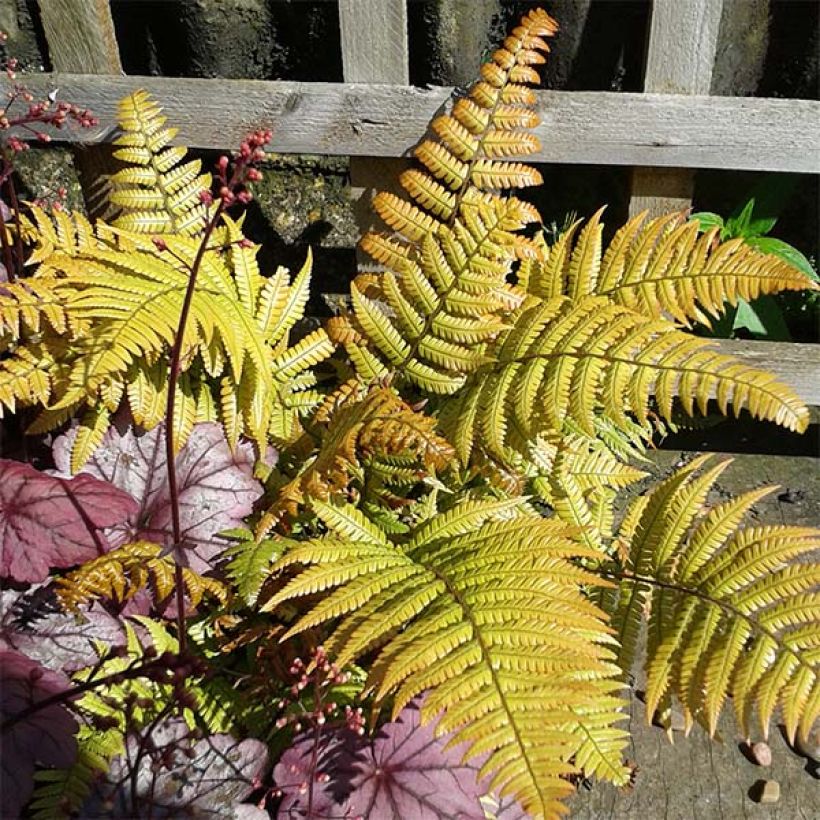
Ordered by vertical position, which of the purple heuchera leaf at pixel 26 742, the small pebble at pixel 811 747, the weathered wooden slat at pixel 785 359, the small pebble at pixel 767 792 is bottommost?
the small pebble at pixel 767 792

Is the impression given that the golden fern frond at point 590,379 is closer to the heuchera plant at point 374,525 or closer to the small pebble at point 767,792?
the heuchera plant at point 374,525

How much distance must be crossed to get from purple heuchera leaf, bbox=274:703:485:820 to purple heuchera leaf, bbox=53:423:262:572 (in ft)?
1.81

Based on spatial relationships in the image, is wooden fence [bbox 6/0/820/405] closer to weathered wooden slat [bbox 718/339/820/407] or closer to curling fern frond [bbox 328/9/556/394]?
curling fern frond [bbox 328/9/556/394]

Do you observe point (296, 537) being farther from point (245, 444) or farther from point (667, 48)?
point (667, 48)

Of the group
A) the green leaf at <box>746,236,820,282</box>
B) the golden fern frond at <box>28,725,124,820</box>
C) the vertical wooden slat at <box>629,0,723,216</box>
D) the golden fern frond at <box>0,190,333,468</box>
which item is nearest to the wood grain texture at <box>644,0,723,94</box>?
the vertical wooden slat at <box>629,0,723,216</box>

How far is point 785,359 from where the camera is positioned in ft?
10.1

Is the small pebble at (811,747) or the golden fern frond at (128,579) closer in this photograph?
the golden fern frond at (128,579)

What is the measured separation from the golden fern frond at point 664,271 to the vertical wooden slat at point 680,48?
477 mm

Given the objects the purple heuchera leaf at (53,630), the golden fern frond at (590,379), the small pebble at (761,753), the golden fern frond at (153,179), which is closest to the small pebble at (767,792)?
the small pebble at (761,753)

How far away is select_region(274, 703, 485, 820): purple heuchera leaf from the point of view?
179 cm

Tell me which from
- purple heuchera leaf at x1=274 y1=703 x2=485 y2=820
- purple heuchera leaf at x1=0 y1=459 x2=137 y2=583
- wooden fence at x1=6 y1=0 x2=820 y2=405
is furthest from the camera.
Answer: wooden fence at x1=6 y1=0 x2=820 y2=405

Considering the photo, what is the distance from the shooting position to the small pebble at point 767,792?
227 centimetres

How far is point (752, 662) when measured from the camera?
1.77 meters

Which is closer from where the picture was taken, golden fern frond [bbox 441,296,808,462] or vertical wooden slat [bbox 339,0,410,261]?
golden fern frond [bbox 441,296,808,462]
